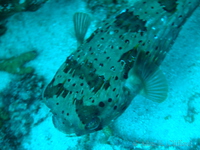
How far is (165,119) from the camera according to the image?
2.19 metres

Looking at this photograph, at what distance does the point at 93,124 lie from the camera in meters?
1.74

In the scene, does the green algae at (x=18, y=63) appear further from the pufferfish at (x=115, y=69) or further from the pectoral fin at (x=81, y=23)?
the pufferfish at (x=115, y=69)

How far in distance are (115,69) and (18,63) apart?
2.11m

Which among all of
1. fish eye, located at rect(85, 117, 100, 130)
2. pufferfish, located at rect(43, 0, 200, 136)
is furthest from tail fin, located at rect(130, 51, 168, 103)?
fish eye, located at rect(85, 117, 100, 130)

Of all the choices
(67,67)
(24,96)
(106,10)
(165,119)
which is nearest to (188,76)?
(165,119)

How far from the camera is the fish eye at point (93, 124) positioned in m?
1.73

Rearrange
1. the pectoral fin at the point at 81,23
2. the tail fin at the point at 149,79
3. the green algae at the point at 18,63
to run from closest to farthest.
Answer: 1. the tail fin at the point at 149,79
2. the pectoral fin at the point at 81,23
3. the green algae at the point at 18,63

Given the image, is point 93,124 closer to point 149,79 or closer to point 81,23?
point 149,79

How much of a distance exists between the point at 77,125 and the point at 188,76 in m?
1.65

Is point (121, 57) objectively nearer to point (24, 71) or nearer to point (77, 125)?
point (77, 125)

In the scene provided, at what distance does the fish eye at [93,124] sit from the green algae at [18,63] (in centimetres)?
185

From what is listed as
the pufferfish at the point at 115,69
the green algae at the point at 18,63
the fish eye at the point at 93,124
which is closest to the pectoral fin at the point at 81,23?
the pufferfish at the point at 115,69

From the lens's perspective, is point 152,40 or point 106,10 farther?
point 106,10

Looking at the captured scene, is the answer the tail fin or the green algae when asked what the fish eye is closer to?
the tail fin
